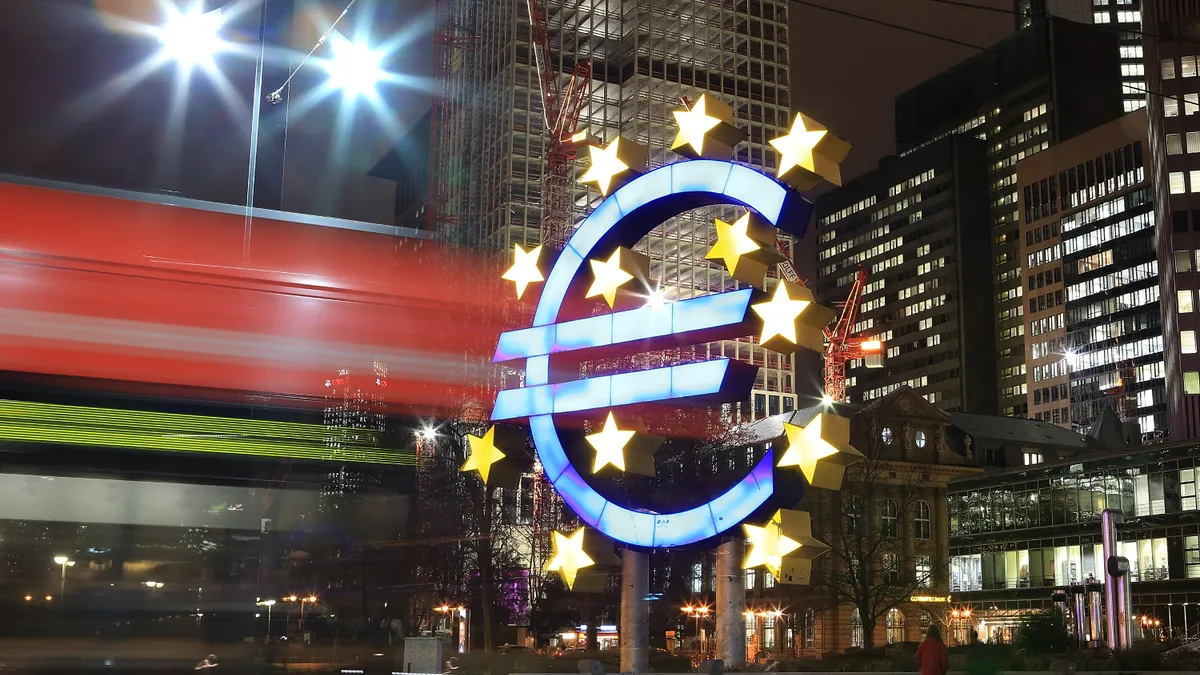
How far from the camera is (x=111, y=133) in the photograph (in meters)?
8.65

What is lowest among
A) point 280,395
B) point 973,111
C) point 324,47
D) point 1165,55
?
point 280,395

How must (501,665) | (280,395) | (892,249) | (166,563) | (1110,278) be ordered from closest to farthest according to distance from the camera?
(166,563) → (280,395) → (501,665) → (1110,278) → (892,249)

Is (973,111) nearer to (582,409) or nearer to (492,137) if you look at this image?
(492,137)

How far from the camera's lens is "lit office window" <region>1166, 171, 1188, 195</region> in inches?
3797

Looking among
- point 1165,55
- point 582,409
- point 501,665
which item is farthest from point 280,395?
point 1165,55

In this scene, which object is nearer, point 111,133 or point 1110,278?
point 111,133

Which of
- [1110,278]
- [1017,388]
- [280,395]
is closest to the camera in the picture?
[280,395]

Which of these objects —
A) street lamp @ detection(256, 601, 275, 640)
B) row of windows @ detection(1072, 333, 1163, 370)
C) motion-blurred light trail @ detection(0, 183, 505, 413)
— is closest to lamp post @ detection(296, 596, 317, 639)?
street lamp @ detection(256, 601, 275, 640)

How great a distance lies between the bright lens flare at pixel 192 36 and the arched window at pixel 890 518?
6400 cm

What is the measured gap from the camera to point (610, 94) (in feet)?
444

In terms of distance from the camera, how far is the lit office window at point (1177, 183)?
96438 mm

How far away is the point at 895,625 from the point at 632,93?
71935mm

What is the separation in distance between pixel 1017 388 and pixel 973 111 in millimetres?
50723

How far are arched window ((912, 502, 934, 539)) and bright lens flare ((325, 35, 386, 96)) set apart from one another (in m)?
80.4
